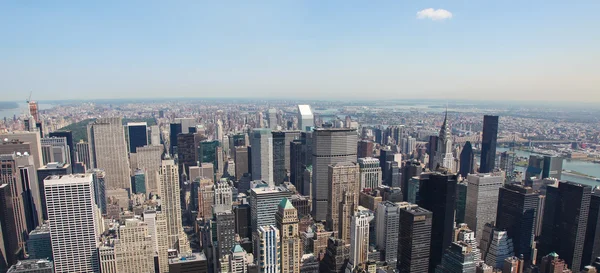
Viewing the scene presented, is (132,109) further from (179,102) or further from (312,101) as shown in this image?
(312,101)

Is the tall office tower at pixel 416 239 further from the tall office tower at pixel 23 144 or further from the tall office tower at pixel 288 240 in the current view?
the tall office tower at pixel 23 144

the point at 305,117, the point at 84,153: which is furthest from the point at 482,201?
the point at 84,153

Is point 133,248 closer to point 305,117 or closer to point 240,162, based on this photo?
point 240,162

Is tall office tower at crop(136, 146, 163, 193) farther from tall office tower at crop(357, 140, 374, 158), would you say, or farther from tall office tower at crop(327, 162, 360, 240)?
tall office tower at crop(357, 140, 374, 158)

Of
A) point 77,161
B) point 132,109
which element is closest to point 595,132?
point 77,161

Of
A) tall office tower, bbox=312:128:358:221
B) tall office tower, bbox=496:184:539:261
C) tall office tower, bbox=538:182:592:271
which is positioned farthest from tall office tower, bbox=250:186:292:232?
tall office tower, bbox=538:182:592:271
